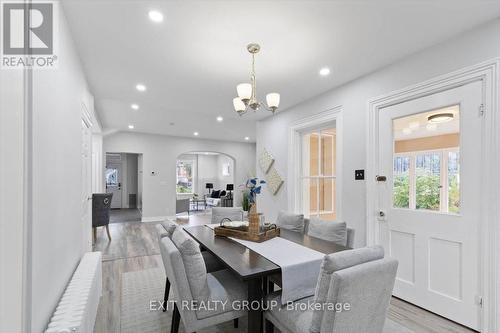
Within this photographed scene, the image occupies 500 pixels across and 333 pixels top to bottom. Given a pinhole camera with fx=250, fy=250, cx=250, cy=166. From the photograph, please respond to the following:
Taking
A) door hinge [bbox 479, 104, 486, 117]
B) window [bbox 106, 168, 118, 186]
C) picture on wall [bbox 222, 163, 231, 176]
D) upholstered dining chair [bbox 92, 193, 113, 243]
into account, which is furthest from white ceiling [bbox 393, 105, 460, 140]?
window [bbox 106, 168, 118, 186]

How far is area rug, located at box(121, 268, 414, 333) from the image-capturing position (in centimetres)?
218

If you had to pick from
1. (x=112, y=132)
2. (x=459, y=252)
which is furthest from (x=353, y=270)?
(x=112, y=132)

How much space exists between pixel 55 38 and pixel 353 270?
91.7 inches

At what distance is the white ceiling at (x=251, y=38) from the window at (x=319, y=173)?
744mm

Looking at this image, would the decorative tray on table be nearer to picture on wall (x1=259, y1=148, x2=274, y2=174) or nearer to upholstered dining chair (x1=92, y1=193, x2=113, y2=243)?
picture on wall (x1=259, y1=148, x2=274, y2=174)

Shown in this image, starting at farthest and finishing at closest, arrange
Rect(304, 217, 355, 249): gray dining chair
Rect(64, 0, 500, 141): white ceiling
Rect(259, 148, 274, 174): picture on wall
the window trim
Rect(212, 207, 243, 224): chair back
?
Rect(259, 148, 274, 174): picture on wall < the window trim < Rect(212, 207, 243, 224): chair back < Rect(304, 217, 355, 249): gray dining chair < Rect(64, 0, 500, 141): white ceiling

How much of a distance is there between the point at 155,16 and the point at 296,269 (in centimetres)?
213

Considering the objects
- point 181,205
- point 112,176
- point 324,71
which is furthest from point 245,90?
point 112,176

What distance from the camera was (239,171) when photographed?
9477 millimetres

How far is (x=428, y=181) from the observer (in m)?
2.46

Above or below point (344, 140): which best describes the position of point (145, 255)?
below

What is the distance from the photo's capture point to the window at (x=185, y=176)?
40.9 feet

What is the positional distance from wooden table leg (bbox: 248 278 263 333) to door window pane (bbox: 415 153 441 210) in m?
1.90

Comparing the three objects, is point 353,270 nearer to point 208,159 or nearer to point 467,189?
point 467,189
